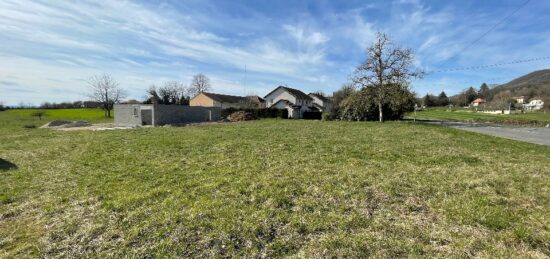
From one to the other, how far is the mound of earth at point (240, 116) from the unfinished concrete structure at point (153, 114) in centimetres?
411

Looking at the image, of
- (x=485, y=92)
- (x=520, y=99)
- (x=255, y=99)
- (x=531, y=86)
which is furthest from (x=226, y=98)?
(x=485, y=92)

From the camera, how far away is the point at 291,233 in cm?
330

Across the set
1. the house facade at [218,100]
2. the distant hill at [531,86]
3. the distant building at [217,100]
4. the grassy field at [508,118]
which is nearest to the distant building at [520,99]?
the distant hill at [531,86]

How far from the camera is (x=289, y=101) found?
163 ft

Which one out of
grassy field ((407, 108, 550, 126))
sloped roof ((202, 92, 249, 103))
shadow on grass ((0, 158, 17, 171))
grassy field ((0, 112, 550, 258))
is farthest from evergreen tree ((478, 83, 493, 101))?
shadow on grass ((0, 158, 17, 171))

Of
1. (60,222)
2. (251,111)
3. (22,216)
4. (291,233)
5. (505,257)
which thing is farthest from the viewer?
(251,111)

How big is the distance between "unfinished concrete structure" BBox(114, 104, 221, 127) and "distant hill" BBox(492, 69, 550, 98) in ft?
193

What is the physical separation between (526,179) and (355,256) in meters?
5.04

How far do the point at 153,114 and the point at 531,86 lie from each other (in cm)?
8331

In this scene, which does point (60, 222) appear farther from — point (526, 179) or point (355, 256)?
point (526, 179)

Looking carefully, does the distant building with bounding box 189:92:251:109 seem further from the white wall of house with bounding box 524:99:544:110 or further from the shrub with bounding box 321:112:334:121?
the white wall of house with bounding box 524:99:544:110

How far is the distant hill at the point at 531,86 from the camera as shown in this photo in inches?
2164

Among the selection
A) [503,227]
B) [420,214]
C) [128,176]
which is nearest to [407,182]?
[420,214]

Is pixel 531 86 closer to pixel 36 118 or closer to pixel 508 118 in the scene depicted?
pixel 508 118
